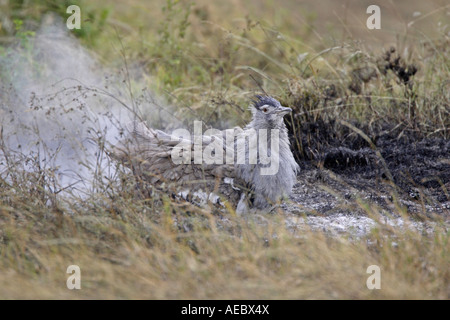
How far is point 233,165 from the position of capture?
5.13 meters

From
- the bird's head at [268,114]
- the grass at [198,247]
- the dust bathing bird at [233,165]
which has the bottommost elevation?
the grass at [198,247]

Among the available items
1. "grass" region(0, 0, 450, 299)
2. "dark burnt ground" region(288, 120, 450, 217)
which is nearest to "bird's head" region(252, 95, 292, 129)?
"dark burnt ground" region(288, 120, 450, 217)

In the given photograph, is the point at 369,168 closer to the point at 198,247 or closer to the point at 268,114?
the point at 268,114

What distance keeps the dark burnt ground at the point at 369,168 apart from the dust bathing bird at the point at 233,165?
1.65 feet

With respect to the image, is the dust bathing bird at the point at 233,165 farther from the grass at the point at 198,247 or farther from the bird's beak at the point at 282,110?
the grass at the point at 198,247

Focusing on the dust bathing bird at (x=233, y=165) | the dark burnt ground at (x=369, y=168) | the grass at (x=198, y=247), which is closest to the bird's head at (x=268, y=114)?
the dust bathing bird at (x=233, y=165)

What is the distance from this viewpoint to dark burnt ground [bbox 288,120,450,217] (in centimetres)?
535

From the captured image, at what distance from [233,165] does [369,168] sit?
5.05 ft

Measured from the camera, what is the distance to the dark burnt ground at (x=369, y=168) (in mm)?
5348

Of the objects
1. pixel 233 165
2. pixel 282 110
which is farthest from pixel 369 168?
pixel 233 165
